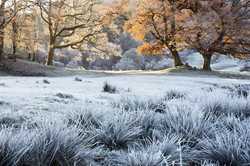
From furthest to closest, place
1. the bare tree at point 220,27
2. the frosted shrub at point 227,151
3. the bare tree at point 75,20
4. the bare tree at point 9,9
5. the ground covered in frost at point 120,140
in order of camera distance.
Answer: the bare tree at point 75,20
the bare tree at point 220,27
the bare tree at point 9,9
the frosted shrub at point 227,151
the ground covered in frost at point 120,140

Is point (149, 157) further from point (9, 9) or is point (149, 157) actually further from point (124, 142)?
point (9, 9)

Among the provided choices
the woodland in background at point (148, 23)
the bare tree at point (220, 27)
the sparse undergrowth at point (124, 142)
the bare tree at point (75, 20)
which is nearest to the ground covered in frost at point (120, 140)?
the sparse undergrowth at point (124, 142)

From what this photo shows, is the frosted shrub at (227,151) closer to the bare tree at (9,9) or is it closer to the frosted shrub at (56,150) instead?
the frosted shrub at (56,150)

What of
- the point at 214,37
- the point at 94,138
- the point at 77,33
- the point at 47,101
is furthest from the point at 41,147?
the point at 77,33

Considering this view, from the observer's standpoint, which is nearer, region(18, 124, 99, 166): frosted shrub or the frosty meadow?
region(18, 124, 99, 166): frosted shrub

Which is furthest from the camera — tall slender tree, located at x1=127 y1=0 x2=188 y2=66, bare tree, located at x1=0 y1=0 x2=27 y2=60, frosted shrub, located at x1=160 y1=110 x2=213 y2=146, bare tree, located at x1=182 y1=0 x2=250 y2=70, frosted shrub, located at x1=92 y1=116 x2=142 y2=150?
tall slender tree, located at x1=127 y1=0 x2=188 y2=66

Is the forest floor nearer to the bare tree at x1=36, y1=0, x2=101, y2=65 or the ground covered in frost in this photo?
the ground covered in frost

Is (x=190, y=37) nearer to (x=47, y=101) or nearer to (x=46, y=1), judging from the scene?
(x=46, y=1)

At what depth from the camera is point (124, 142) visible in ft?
12.9

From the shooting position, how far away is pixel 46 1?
2675 cm

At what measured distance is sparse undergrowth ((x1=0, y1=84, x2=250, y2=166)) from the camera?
301 centimetres

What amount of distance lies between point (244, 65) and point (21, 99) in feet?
162

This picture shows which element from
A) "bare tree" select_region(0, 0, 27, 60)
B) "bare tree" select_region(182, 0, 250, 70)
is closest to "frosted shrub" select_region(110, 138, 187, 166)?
"bare tree" select_region(0, 0, 27, 60)

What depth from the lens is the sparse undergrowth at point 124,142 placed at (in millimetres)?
3014
